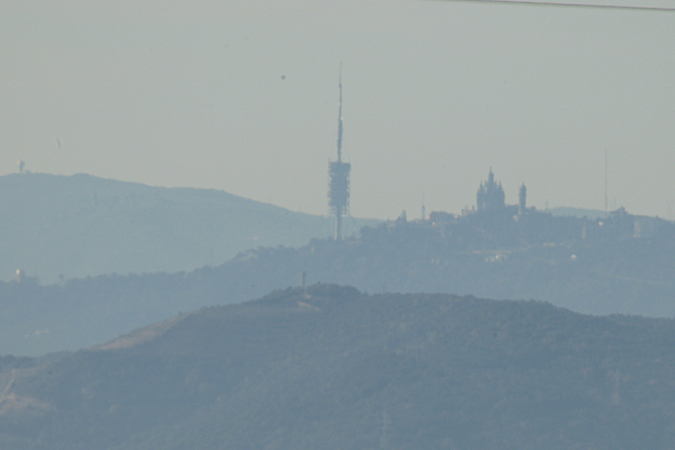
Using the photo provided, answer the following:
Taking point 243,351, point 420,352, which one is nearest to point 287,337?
point 243,351

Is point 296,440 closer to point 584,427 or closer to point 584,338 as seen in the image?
point 584,427

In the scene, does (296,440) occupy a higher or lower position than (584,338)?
lower

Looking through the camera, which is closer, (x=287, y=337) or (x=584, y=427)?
(x=584, y=427)

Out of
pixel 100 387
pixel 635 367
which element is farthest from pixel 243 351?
pixel 635 367

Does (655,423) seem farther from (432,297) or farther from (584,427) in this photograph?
(432,297)

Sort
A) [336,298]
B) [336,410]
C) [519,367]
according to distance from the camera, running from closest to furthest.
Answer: [336,410] → [519,367] → [336,298]

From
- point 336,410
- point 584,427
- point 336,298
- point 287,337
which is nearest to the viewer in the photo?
point 584,427

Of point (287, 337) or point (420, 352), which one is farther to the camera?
point (287, 337)
